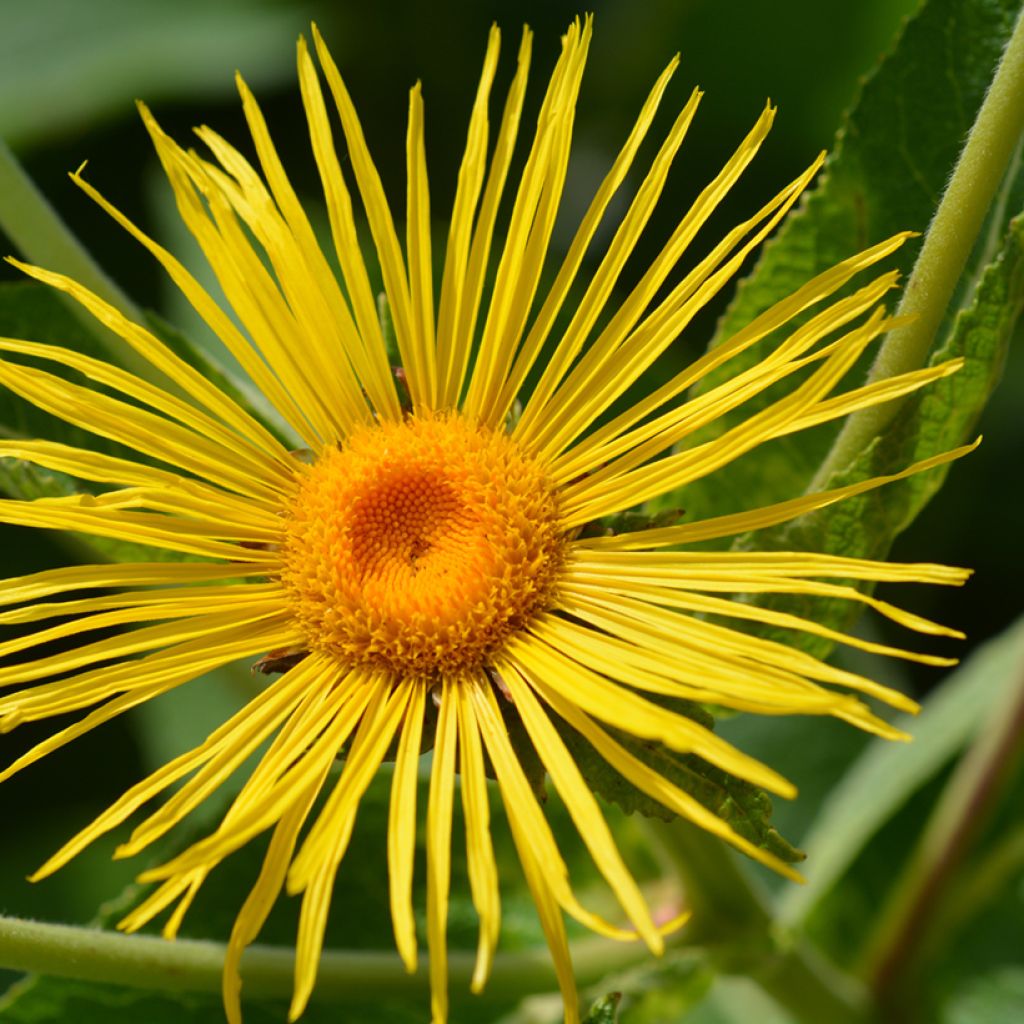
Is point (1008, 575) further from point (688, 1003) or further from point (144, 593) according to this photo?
point (144, 593)

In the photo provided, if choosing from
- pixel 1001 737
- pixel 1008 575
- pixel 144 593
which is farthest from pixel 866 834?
pixel 144 593

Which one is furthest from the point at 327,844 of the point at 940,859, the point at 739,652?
the point at 940,859

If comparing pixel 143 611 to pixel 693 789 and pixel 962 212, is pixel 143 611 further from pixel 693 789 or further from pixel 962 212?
pixel 962 212

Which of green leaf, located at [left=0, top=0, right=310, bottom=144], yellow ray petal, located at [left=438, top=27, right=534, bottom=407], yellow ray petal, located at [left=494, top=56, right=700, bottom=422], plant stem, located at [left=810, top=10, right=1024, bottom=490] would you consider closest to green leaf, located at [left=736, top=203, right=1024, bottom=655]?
plant stem, located at [left=810, top=10, right=1024, bottom=490]

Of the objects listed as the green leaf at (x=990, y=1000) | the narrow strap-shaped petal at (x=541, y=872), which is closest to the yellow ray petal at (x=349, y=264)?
the narrow strap-shaped petal at (x=541, y=872)

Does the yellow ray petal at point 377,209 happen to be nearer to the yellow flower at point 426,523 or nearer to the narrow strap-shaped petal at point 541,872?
the yellow flower at point 426,523

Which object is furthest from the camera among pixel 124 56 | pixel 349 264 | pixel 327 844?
pixel 124 56

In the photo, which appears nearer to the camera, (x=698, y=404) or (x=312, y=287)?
(x=698, y=404)
